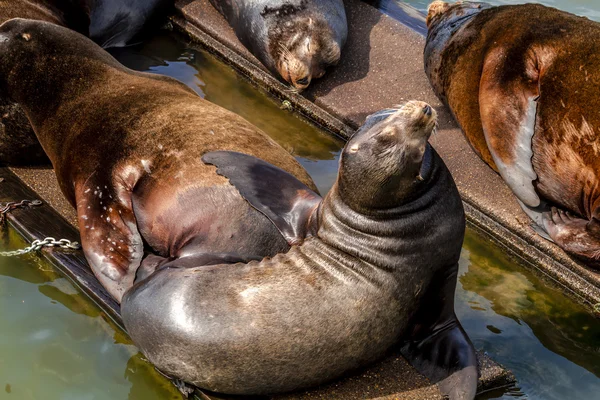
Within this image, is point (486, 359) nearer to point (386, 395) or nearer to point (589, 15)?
point (386, 395)

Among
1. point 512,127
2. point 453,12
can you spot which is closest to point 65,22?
point 453,12

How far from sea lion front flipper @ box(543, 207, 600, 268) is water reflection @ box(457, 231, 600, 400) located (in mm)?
287

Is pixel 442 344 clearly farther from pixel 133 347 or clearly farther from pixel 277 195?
pixel 133 347

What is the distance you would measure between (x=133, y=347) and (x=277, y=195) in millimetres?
1117

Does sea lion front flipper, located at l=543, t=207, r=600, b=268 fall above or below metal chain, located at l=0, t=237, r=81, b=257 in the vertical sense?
above

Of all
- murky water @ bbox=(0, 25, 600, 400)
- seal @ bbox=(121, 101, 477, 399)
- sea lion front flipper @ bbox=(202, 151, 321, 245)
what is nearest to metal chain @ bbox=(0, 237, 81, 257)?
murky water @ bbox=(0, 25, 600, 400)

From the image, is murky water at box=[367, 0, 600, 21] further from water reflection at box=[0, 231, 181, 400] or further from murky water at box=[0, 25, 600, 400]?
water reflection at box=[0, 231, 181, 400]

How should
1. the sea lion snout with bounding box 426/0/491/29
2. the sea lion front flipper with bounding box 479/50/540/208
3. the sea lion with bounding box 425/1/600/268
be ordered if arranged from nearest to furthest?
1. the sea lion with bounding box 425/1/600/268
2. the sea lion front flipper with bounding box 479/50/540/208
3. the sea lion snout with bounding box 426/0/491/29

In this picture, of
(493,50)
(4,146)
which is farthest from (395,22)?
(4,146)

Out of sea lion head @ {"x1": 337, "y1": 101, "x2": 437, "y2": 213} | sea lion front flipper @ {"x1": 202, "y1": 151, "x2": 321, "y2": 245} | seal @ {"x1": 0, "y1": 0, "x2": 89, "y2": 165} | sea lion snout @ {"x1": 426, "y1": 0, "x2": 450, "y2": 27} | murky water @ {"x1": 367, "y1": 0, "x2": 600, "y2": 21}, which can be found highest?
sea lion head @ {"x1": 337, "y1": 101, "x2": 437, "y2": 213}

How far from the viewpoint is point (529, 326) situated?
511cm

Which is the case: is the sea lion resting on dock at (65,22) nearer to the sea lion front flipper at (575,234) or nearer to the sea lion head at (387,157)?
the sea lion head at (387,157)

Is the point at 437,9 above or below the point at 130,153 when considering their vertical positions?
above

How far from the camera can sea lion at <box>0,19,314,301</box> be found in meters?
4.67
